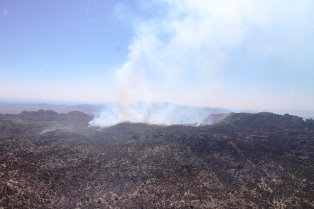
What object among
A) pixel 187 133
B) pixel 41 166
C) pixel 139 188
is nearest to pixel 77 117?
pixel 187 133

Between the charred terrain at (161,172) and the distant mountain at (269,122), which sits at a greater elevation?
the distant mountain at (269,122)

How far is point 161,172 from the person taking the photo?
43.1m

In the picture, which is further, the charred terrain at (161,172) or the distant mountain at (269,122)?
the distant mountain at (269,122)

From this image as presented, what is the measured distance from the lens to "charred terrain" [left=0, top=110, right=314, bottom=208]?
3409 centimetres

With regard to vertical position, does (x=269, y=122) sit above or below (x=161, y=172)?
above

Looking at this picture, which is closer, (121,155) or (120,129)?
(121,155)

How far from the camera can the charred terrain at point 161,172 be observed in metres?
Answer: 34.1

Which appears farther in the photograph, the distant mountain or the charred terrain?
the distant mountain

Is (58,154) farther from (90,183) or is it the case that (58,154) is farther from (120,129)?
(120,129)

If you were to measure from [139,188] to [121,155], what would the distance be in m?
13.3

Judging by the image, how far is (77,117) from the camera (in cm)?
13025

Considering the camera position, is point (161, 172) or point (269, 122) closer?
point (161, 172)

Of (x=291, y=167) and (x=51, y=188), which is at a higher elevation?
(x=291, y=167)

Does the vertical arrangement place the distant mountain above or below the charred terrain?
above
